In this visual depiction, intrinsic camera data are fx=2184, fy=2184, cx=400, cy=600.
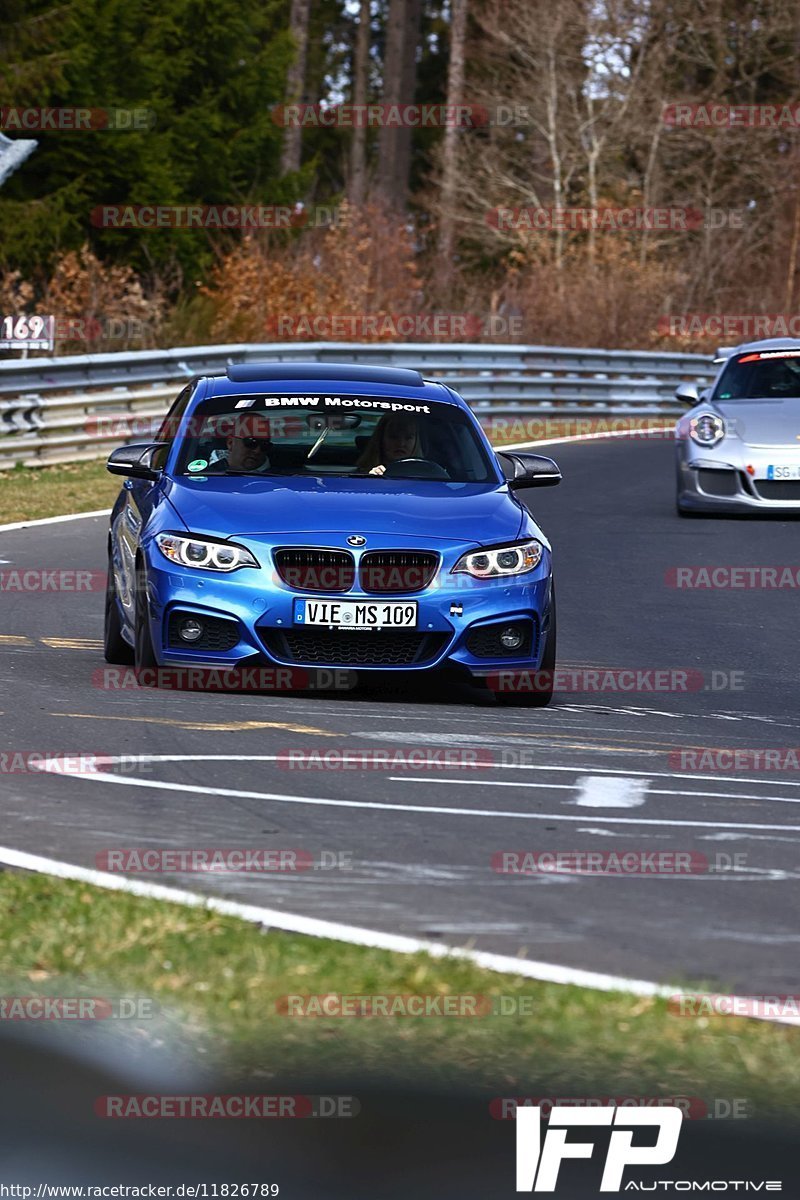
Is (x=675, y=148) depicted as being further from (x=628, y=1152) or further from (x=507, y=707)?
(x=628, y=1152)

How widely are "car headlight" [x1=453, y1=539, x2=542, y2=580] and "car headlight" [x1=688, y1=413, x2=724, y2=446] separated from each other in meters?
8.36

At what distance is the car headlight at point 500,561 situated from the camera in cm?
913

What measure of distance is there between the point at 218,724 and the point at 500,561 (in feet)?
5.11

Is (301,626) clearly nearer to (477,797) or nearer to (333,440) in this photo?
(333,440)

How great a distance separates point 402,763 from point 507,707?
196 centimetres

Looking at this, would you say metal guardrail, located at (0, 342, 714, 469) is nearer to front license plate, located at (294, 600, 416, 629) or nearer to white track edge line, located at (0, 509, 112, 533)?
white track edge line, located at (0, 509, 112, 533)

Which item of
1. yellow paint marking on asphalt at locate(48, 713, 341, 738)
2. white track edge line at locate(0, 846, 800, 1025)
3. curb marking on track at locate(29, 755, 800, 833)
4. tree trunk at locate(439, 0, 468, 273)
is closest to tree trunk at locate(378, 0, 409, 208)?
tree trunk at locate(439, 0, 468, 273)

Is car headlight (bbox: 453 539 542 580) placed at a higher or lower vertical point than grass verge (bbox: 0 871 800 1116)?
lower

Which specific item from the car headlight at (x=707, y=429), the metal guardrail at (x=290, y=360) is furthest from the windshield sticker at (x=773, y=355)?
the metal guardrail at (x=290, y=360)

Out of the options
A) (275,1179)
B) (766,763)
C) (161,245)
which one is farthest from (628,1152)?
(161,245)

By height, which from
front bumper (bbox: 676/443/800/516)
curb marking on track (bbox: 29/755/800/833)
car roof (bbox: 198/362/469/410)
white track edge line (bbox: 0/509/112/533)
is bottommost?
white track edge line (bbox: 0/509/112/533)

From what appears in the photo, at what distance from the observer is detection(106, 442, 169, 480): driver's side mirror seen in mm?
9953

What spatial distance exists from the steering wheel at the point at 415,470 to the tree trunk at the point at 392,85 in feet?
147

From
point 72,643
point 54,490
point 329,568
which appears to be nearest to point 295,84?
point 54,490
